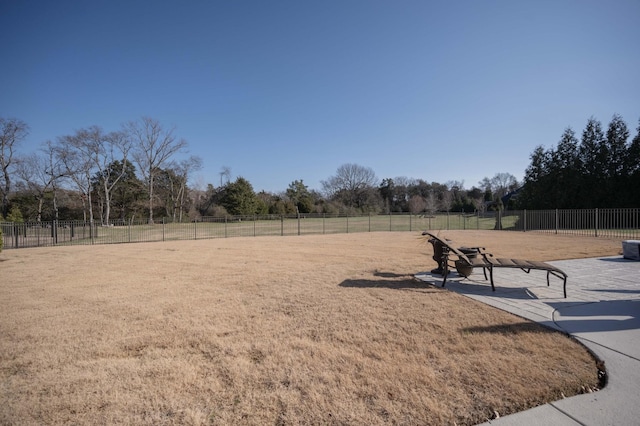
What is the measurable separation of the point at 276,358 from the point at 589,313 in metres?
4.27

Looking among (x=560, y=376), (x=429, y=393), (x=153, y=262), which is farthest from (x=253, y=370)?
(x=153, y=262)

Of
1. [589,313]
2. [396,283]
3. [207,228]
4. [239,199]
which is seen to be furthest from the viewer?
[239,199]

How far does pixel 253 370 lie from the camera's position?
109 inches

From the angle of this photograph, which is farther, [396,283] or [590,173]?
[590,173]

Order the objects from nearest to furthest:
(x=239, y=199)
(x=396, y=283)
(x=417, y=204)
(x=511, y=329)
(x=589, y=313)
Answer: (x=511, y=329), (x=589, y=313), (x=396, y=283), (x=239, y=199), (x=417, y=204)

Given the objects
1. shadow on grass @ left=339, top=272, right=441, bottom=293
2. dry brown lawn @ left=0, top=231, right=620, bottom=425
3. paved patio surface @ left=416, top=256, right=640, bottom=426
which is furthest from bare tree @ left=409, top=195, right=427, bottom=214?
dry brown lawn @ left=0, top=231, right=620, bottom=425

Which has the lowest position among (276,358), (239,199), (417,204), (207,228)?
(276,358)

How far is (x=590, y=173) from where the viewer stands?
26375mm

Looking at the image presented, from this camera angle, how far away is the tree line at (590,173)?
81.3 ft

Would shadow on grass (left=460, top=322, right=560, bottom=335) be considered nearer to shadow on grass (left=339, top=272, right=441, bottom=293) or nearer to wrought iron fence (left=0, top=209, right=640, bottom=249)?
shadow on grass (left=339, top=272, right=441, bottom=293)

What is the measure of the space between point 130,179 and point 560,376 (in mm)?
50421

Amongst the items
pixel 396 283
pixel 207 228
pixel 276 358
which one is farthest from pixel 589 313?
pixel 207 228

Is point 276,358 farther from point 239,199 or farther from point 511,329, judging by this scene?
point 239,199

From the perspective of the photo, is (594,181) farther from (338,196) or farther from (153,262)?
(338,196)
